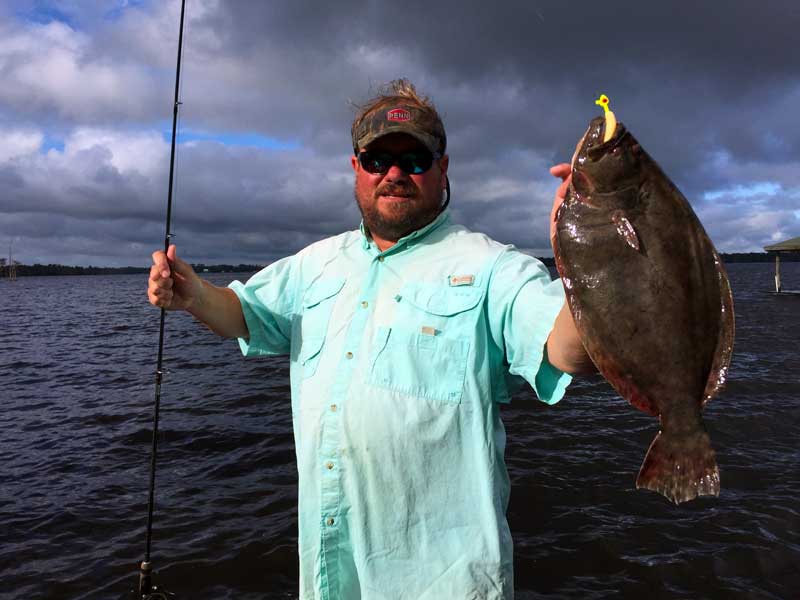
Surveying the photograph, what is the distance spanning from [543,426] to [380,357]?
9.66 meters

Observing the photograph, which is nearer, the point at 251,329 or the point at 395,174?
the point at 395,174

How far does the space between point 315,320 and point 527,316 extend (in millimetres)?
1340

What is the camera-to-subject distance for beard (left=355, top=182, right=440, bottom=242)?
316 cm

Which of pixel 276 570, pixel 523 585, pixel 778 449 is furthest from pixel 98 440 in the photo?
pixel 778 449

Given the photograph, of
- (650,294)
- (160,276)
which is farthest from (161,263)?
(650,294)

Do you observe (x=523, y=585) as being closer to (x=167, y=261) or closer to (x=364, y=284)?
(x=364, y=284)

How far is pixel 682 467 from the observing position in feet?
6.97

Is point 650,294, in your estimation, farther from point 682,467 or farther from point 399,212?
point 399,212

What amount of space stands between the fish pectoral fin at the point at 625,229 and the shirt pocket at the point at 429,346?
2.84 feet

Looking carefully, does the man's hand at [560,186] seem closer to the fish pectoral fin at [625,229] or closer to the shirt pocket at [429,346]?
the fish pectoral fin at [625,229]

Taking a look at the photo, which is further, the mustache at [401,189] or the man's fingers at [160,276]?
the mustache at [401,189]

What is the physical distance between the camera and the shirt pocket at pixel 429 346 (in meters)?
2.63

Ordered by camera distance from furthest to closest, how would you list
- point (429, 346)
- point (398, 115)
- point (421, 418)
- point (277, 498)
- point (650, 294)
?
point (277, 498)
point (398, 115)
point (429, 346)
point (421, 418)
point (650, 294)

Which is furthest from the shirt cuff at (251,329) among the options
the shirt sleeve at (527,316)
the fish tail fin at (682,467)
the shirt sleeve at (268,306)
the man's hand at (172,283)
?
the fish tail fin at (682,467)
